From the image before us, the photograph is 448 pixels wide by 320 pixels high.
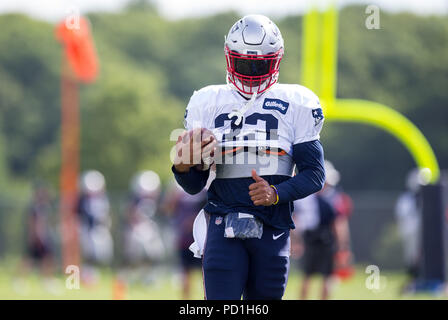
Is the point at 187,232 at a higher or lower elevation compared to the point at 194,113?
higher

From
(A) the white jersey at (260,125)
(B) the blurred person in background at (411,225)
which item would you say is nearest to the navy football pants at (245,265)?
(A) the white jersey at (260,125)

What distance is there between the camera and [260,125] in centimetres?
361

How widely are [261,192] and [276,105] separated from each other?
410mm

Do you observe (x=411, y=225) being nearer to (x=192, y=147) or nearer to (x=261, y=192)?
(x=261, y=192)

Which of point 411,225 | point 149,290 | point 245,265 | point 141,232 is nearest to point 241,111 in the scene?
point 245,265

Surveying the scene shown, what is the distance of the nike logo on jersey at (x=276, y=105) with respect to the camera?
3615 millimetres

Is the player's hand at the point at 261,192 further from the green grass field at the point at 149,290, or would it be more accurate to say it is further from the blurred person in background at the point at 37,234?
the blurred person in background at the point at 37,234

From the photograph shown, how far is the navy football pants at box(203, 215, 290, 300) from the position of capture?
349 centimetres

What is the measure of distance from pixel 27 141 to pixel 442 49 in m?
19.7

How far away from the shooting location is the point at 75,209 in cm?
1307

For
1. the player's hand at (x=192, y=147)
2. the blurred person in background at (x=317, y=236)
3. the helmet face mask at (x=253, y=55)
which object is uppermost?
the blurred person in background at (x=317, y=236)

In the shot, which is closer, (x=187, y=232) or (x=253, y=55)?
(x=253, y=55)

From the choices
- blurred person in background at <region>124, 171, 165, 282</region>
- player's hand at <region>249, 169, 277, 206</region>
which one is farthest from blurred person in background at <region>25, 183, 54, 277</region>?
player's hand at <region>249, 169, 277, 206</region>

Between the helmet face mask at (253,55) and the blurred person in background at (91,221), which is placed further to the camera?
the blurred person in background at (91,221)
